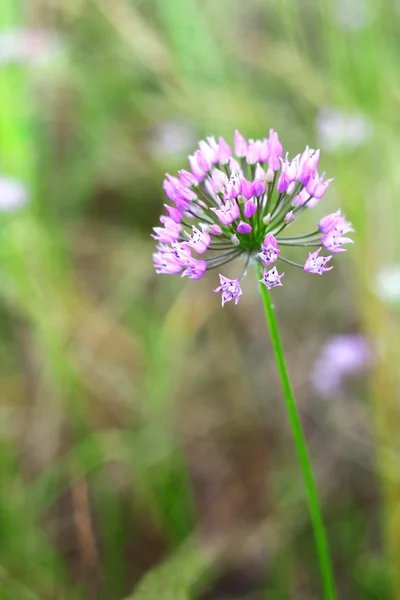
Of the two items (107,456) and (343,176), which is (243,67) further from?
(107,456)

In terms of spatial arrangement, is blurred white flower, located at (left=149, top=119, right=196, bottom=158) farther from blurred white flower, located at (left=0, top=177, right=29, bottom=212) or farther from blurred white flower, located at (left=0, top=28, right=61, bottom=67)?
blurred white flower, located at (left=0, top=177, right=29, bottom=212)

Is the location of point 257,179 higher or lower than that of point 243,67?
lower

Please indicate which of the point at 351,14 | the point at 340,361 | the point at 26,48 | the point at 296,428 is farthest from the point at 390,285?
the point at 351,14

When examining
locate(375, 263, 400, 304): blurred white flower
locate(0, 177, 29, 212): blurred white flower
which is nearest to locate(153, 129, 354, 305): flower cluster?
locate(375, 263, 400, 304): blurred white flower

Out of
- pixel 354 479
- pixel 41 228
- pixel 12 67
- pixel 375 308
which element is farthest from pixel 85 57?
pixel 354 479

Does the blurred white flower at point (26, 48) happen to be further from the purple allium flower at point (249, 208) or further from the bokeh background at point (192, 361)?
the purple allium flower at point (249, 208)

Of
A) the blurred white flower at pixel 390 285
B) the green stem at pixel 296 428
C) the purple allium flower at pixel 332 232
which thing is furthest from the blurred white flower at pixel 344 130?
the green stem at pixel 296 428
